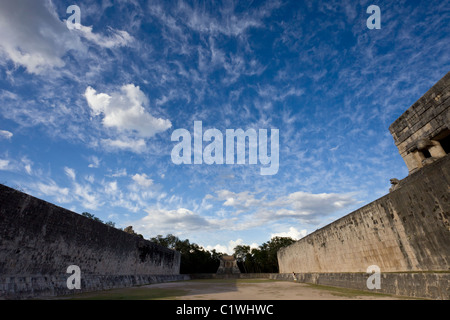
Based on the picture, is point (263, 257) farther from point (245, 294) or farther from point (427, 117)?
point (427, 117)

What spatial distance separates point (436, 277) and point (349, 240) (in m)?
5.11

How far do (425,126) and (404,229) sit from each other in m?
3.77

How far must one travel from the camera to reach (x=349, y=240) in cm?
1015

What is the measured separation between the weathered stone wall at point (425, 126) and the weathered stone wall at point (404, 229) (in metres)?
1.22

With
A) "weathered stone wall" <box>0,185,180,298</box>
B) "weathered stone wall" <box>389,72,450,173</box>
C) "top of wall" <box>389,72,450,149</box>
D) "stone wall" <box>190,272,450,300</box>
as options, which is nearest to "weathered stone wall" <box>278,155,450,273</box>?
"stone wall" <box>190,272,450,300</box>

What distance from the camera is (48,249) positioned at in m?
8.64

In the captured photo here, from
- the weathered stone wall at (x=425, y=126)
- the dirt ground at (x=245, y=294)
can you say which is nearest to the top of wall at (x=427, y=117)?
the weathered stone wall at (x=425, y=126)

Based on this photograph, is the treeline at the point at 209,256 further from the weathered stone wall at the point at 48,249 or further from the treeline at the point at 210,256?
the weathered stone wall at the point at 48,249

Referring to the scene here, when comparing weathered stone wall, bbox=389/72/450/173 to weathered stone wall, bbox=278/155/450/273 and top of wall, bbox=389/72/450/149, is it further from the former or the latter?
weathered stone wall, bbox=278/155/450/273

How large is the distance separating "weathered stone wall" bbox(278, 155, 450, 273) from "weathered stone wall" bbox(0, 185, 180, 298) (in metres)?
12.4

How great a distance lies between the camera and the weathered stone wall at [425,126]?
6.80 meters

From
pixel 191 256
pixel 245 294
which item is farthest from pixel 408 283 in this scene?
pixel 191 256
